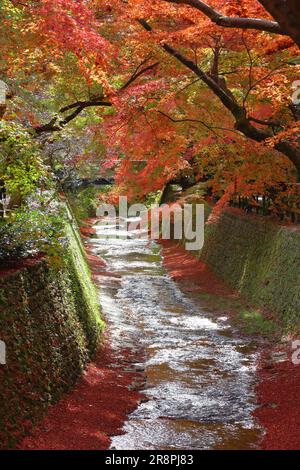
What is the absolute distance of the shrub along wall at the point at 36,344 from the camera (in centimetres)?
764

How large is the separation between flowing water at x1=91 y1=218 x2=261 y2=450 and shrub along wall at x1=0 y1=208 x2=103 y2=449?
1330 millimetres

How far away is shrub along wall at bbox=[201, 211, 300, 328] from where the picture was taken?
48.6 feet

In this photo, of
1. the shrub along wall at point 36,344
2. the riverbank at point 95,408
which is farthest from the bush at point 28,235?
the riverbank at point 95,408

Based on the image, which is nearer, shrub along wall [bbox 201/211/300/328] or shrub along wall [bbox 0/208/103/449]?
shrub along wall [bbox 0/208/103/449]

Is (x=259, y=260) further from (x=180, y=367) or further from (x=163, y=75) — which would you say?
(x=180, y=367)

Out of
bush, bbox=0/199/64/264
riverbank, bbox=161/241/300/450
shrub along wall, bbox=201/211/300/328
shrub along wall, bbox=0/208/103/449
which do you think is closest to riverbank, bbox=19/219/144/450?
shrub along wall, bbox=0/208/103/449

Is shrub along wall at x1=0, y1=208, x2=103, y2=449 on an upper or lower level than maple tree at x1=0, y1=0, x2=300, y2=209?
lower

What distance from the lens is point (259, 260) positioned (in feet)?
59.8

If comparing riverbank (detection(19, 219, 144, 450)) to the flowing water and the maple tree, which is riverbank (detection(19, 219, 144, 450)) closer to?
the flowing water

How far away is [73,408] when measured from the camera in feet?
30.3

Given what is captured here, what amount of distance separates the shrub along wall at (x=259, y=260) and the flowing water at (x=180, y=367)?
1.39 metres

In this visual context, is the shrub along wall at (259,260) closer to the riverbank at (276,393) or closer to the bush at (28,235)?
the riverbank at (276,393)
